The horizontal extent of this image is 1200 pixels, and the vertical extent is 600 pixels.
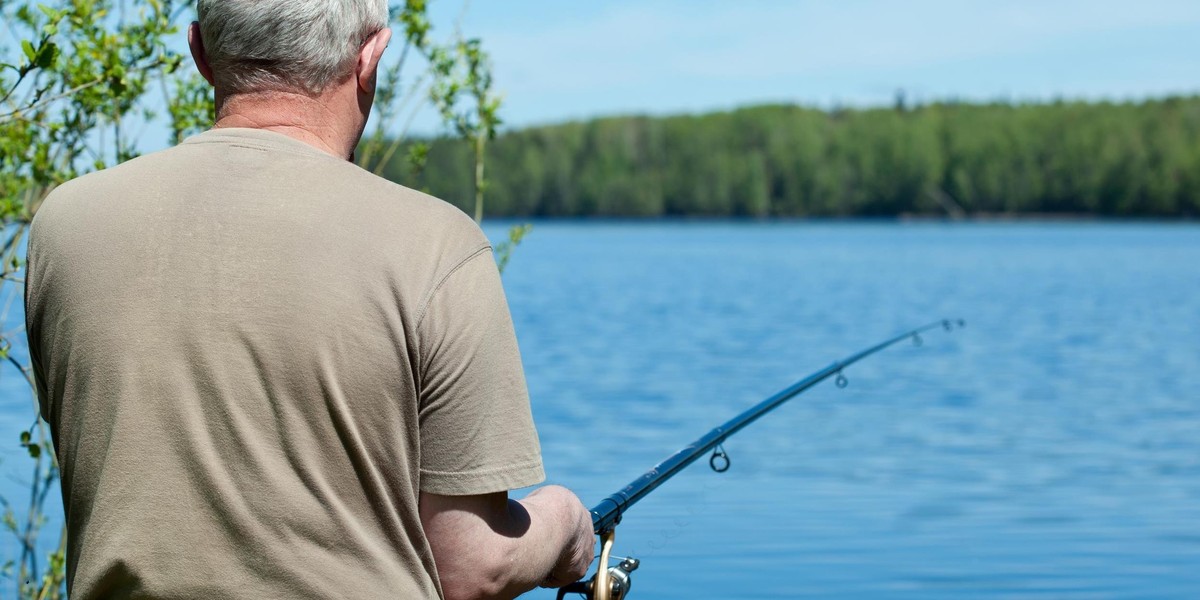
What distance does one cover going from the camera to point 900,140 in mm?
116750

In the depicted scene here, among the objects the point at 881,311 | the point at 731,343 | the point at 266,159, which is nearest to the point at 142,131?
the point at 266,159

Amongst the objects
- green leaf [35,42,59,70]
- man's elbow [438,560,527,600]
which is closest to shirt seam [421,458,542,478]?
man's elbow [438,560,527,600]

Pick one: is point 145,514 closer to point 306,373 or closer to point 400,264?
point 306,373

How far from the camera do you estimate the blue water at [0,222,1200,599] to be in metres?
8.88

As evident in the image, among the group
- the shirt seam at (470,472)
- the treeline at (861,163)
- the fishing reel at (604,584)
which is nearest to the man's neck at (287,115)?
the shirt seam at (470,472)

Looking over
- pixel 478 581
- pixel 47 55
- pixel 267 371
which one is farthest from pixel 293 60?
pixel 47 55

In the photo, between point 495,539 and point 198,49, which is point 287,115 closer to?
Answer: point 198,49

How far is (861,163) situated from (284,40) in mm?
117812

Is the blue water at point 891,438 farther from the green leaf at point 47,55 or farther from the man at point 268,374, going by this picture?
the man at point 268,374

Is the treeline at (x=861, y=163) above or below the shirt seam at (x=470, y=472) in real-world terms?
below

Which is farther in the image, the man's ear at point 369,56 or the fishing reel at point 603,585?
the fishing reel at point 603,585

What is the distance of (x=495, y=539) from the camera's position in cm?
179

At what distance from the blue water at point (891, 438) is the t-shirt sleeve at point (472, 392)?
334cm

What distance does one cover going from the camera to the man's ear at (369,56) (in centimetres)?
184
